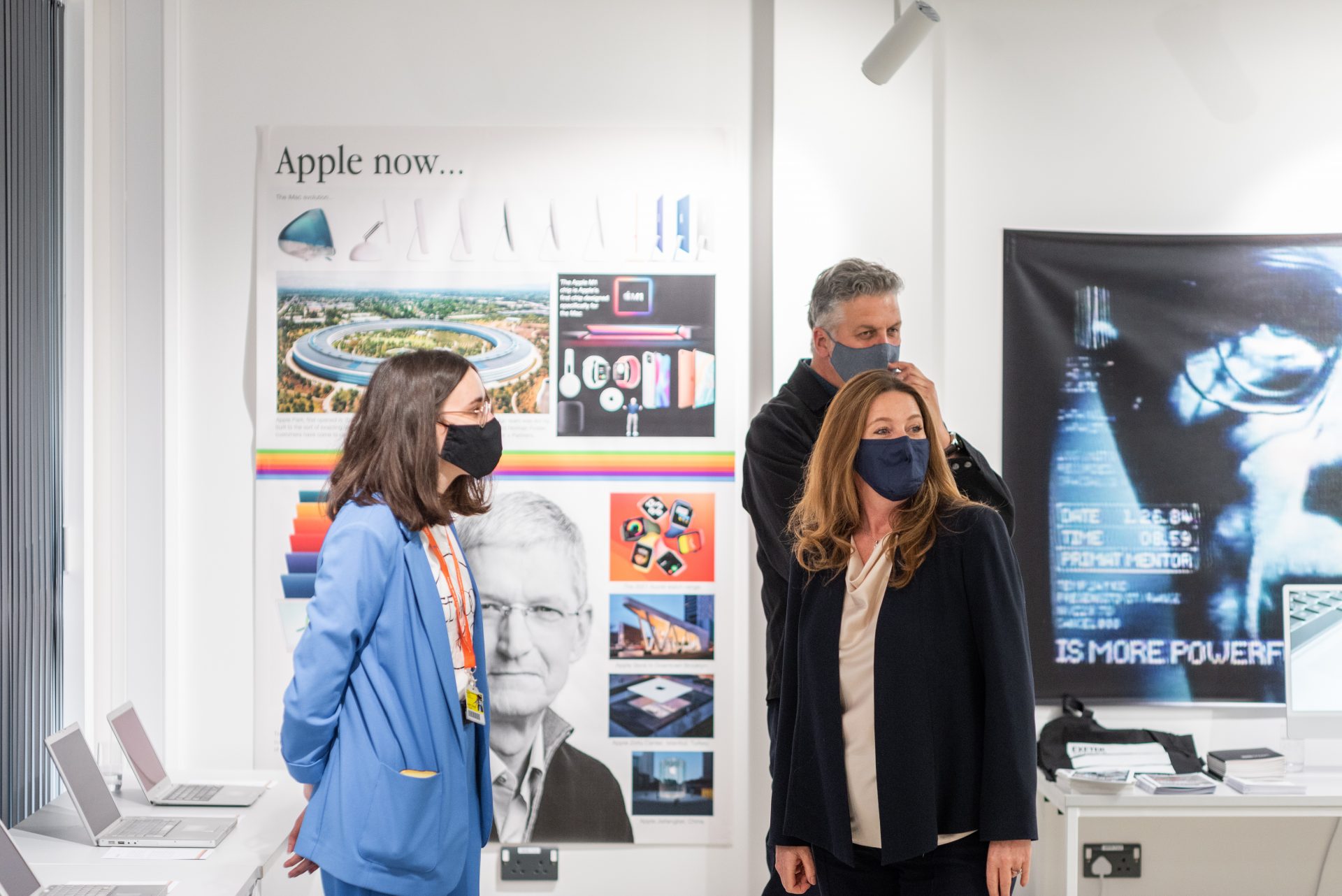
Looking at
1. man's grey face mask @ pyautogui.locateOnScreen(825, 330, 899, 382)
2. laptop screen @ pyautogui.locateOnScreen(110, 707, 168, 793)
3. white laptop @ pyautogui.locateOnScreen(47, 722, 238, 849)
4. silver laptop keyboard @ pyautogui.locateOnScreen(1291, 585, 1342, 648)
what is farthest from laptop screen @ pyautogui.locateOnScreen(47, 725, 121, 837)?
silver laptop keyboard @ pyautogui.locateOnScreen(1291, 585, 1342, 648)

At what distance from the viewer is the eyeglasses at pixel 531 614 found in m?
2.85

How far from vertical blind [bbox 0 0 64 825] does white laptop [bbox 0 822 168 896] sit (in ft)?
2.01

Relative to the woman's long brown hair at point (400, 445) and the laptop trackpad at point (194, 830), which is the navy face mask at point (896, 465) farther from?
the laptop trackpad at point (194, 830)

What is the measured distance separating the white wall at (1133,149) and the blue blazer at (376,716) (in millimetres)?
1756

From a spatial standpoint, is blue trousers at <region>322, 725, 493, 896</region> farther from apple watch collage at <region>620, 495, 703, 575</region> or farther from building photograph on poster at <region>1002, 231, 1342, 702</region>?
building photograph on poster at <region>1002, 231, 1342, 702</region>

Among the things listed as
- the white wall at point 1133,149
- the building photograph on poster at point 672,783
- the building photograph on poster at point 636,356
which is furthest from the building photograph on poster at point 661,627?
the white wall at point 1133,149

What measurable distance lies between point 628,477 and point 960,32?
5.48 feet

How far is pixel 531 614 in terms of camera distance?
9.43 ft

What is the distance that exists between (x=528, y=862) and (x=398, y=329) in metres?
1.59

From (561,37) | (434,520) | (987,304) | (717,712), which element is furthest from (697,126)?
(717,712)

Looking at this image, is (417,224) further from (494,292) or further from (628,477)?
(628,477)

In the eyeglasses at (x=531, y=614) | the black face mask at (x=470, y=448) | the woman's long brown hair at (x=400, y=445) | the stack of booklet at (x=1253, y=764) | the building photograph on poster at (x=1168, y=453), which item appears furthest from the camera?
the building photograph on poster at (x=1168, y=453)

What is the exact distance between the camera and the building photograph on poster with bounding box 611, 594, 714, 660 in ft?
9.52

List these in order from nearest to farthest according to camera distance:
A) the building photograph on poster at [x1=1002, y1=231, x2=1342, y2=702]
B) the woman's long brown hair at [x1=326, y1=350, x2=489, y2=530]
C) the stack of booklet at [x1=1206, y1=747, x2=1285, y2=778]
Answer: the woman's long brown hair at [x1=326, y1=350, x2=489, y2=530], the stack of booklet at [x1=1206, y1=747, x2=1285, y2=778], the building photograph on poster at [x1=1002, y1=231, x2=1342, y2=702]
